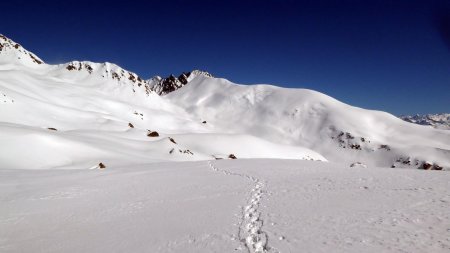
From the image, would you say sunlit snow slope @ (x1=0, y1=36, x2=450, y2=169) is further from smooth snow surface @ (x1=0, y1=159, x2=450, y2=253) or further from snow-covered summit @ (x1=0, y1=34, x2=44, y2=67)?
smooth snow surface @ (x1=0, y1=159, x2=450, y2=253)

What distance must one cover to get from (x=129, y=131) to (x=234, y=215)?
57611 millimetres

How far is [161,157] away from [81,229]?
120 ft

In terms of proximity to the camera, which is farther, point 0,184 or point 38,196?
Answer: point 0,184

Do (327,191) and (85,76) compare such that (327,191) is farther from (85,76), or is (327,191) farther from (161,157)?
(85,76)

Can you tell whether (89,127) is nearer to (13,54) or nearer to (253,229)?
(253,229)

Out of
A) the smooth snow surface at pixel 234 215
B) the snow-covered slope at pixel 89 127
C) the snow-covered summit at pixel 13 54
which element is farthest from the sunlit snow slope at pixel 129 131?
the smooth snow surface at pixel 234 215

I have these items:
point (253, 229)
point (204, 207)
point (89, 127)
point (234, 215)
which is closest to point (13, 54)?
point (89, 127)

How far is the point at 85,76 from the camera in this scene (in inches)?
6309

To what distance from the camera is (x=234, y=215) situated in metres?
11.9

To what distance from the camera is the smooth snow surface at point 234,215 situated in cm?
894

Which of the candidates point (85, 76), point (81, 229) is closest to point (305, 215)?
point (81, 229)

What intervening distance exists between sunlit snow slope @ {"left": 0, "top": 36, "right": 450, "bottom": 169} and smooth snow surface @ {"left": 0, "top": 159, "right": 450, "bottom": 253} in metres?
17.1

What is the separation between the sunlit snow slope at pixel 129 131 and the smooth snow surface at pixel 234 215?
17104mm

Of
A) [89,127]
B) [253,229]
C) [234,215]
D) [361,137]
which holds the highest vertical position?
[361,137]
